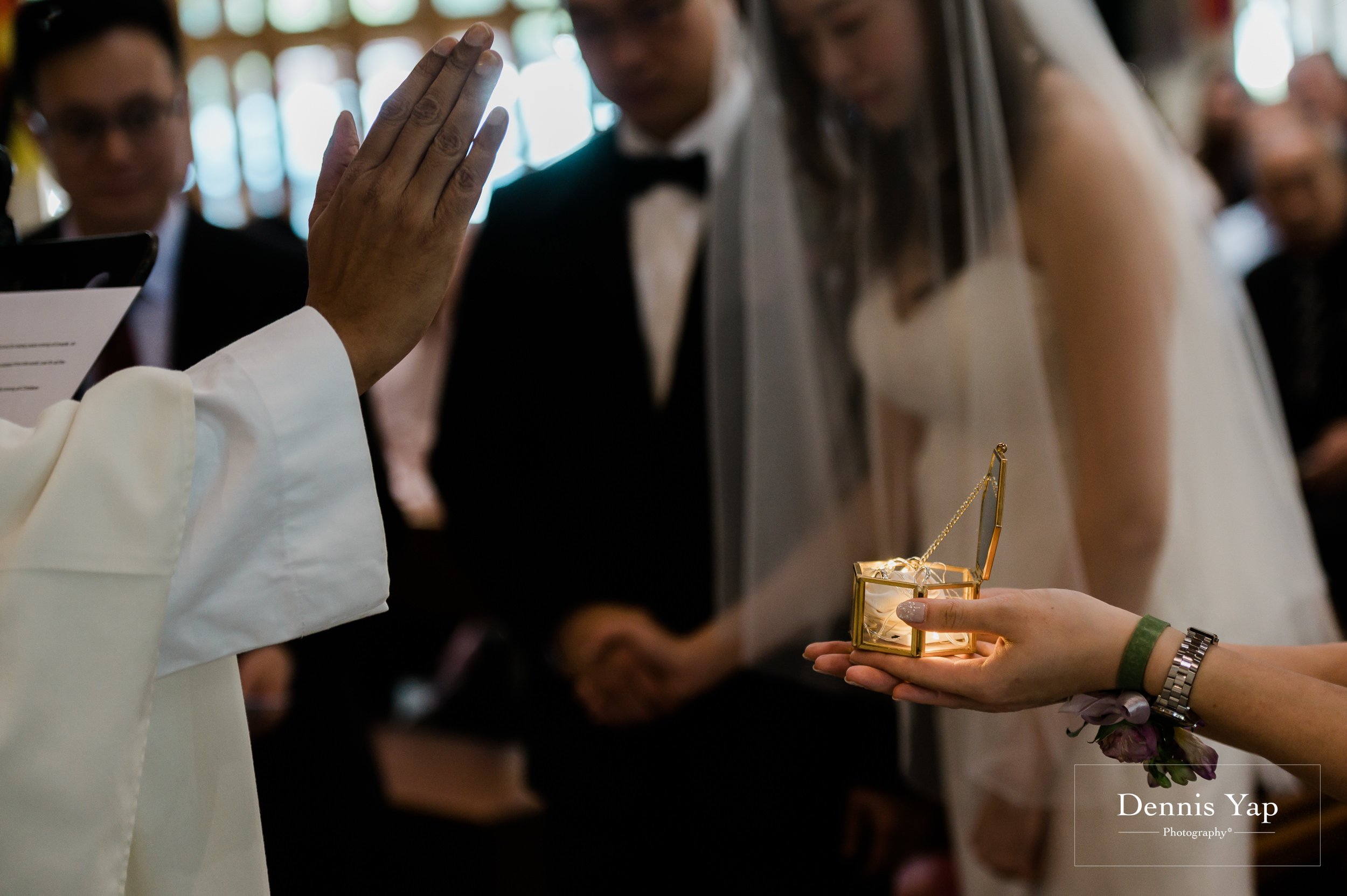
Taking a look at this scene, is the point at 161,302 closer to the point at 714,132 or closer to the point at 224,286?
the point at 224,286

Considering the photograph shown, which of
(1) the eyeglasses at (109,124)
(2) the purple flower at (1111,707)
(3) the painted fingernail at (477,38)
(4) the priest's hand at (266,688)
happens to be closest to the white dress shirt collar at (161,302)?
(1) the eyeglasses at (109,124)

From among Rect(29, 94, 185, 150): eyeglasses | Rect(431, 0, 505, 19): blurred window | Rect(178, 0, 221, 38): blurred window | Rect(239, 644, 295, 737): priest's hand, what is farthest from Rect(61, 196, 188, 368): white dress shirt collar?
Rect(178, 0, 221, 38): blurred window

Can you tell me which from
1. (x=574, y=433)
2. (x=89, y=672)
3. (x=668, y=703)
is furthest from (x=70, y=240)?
(x=668, y=703)

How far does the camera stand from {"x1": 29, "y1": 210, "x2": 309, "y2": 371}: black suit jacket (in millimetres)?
1666

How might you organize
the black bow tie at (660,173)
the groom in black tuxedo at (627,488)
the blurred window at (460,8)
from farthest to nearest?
1. the blurred window at (460,8)
2. the black bow tie at (660,173)
3. the groom in black tuxedo at (627,488)

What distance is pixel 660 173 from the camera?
80.6 inches

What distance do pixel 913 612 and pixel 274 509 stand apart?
0.52 meters

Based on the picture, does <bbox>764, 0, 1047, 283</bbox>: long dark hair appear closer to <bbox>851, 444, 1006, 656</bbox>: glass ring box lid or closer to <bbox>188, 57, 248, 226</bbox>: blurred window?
<bbox>851, 444, 1006, 656</bbox>: glass ring box lid

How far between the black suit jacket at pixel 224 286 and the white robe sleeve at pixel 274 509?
27.6 inches

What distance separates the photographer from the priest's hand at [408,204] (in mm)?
951

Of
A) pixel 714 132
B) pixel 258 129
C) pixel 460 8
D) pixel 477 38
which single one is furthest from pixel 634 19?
pixel 258 129

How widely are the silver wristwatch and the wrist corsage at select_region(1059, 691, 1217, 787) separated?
13 millimetres

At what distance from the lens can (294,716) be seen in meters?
1.90

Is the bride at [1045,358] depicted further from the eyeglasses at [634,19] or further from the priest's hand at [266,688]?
the priest's hand at [266,688]
